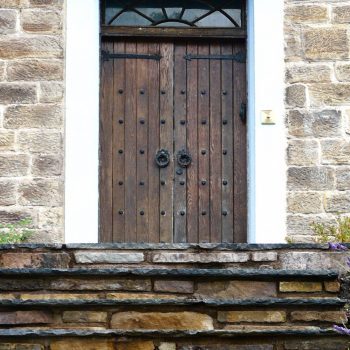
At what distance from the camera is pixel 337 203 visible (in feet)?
20.2

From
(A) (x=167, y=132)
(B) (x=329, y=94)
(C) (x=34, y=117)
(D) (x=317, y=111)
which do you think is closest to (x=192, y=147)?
(A) (x=167, y=132)

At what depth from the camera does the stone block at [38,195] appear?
6.14m

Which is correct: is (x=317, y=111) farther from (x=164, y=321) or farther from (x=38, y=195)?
(x=164, y=321)

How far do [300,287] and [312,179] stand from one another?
7.93 ft

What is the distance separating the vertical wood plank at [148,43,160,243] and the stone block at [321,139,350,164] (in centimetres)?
128

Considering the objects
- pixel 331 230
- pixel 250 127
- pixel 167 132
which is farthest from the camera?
pixel 167 132

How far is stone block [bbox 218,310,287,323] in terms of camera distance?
12.3 feet

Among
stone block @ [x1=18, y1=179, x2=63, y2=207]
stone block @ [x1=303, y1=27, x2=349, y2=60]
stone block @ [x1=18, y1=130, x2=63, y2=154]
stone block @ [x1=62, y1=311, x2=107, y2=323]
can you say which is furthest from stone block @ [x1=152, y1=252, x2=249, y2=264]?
stone block @ [x1=303, y1=27, x2=349, y2=60]

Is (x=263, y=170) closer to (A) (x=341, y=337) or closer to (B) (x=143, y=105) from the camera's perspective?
(B) (x=143, y=105)

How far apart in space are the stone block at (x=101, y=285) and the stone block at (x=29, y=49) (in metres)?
2.81

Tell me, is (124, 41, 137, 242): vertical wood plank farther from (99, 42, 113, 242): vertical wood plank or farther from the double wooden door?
(99, 42, 113, 242): vertical wood plank

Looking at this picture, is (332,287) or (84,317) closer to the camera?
(84,317)

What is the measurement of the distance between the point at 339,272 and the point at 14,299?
1.48m

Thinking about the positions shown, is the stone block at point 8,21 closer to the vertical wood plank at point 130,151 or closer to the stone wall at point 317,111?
the vertical wood plank at point 130,151
